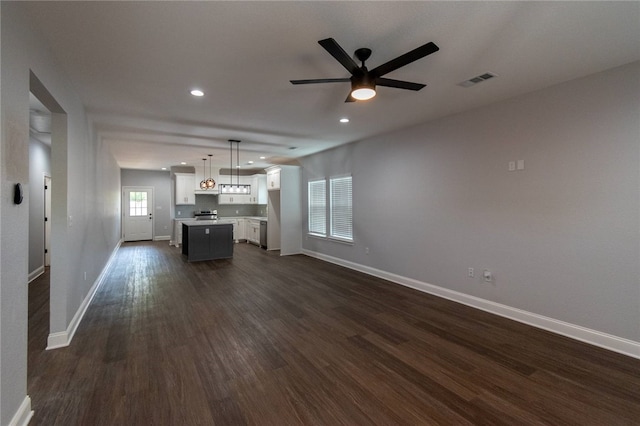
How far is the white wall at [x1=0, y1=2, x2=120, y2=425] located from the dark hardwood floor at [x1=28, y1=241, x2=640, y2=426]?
422 mm

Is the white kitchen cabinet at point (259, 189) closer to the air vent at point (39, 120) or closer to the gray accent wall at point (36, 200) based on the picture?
the gray accent wall at point (36, 200)

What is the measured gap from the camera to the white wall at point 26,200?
1.65 metres

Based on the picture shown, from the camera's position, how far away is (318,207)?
7.38m

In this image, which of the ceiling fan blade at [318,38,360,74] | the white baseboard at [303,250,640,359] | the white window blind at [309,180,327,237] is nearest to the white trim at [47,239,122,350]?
the ceiling fan blade at [318,38,360,74]

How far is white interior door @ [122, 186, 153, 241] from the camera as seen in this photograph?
34.1 ft

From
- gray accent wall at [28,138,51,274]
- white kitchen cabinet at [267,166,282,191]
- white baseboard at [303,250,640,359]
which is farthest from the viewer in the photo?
white kitchen cabinet at [267,166,282,191]

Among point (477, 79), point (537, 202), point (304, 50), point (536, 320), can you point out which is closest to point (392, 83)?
point (304, 50)

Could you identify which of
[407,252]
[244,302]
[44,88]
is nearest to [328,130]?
[407,252]

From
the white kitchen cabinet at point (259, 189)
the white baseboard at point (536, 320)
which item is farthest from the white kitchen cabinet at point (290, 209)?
the white baseboard at point (536, 320)

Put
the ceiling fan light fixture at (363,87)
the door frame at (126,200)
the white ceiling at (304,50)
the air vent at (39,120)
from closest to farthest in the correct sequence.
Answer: the white ceiling at (304,50) → the ceiling fan light fixture at (363,87) → the air vent at (39,120) → the door frame at (126,200)

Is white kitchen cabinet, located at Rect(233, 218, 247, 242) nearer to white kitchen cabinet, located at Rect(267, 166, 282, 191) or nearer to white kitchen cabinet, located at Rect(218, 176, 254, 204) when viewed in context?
white kitchen cabinet, located at Rect(218, 176, 254, 204)

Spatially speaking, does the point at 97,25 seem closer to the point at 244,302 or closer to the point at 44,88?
the point at 44,88

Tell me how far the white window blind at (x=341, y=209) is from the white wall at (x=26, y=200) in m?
4.56

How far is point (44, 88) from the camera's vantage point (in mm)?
2338
